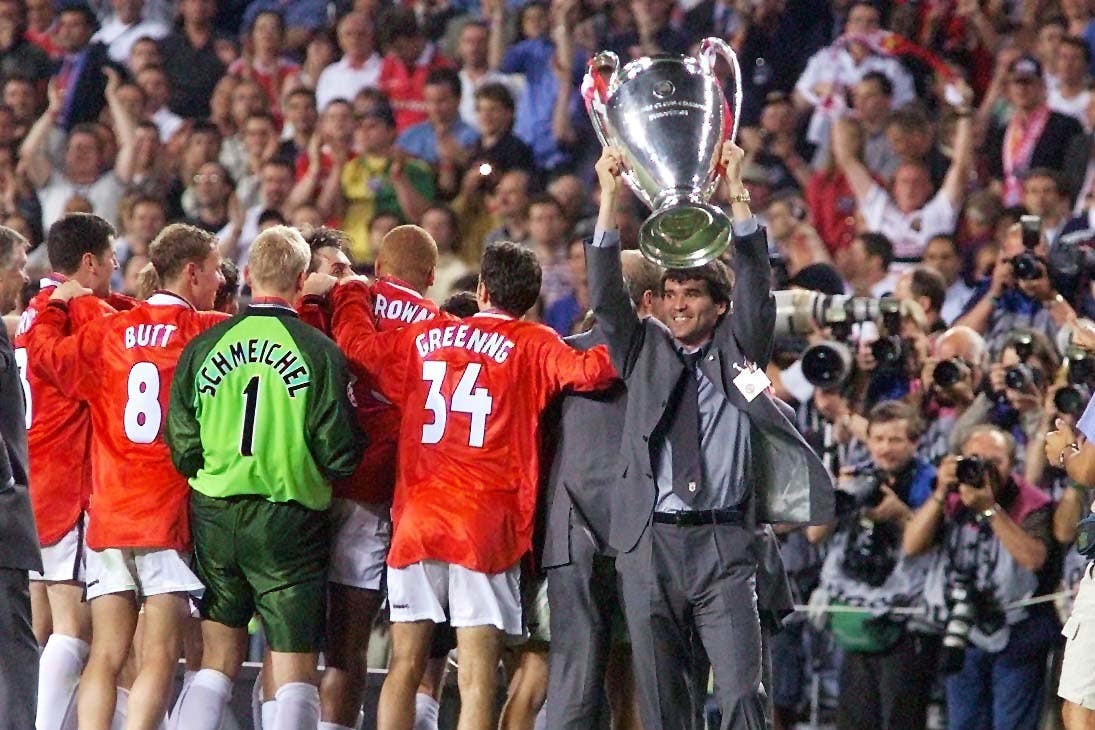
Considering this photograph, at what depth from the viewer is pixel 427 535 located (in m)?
6.80

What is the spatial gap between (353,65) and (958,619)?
6.32 m

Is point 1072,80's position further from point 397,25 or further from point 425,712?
point 425,712

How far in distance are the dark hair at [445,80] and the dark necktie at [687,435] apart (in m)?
5.74

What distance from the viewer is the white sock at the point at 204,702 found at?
22.3 ft

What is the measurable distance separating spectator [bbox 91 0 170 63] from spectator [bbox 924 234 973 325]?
6057 millimetres

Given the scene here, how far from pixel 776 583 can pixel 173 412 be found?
211cm

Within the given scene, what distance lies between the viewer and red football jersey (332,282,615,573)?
6.80 m

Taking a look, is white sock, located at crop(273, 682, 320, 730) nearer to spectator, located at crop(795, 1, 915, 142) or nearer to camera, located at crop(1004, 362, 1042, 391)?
camera, located at crop(1004, 362, 1042, 391)

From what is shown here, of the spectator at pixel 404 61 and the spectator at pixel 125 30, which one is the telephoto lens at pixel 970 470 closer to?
the spectator at pixel 404 61

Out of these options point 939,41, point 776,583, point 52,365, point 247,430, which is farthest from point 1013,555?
point 939,41

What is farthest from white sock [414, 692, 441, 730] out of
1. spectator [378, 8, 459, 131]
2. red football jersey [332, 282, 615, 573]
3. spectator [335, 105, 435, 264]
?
spectator [378, 8, 459, 131]

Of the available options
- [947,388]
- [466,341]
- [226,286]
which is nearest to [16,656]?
[466,341]

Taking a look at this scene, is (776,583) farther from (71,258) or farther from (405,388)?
(71,258)

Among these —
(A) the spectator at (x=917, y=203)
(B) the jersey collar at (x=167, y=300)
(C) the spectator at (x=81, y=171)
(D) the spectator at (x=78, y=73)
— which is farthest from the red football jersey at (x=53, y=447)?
(D) the spectator at (x=78, y=73)
